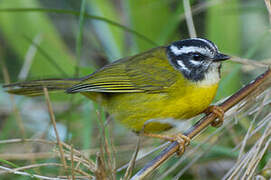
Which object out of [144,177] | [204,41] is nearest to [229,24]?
[204,41]

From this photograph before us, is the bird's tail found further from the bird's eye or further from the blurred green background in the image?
the bird's eye

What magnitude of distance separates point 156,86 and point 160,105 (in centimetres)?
21

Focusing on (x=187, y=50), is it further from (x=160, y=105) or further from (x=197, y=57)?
(x=160, y=105)

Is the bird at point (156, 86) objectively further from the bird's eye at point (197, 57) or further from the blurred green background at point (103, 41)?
the blurred green background at point (103, 41)

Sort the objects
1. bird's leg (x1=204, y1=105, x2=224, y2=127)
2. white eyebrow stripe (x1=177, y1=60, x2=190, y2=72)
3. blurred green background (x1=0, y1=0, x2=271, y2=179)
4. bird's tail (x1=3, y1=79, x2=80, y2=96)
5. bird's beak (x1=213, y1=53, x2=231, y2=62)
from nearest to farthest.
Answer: bird's leg (x1=204, y1=105, x2=224, y2=127) < bird's beak (x1=213, y1=53, x2=231, y2=62) < white eyebrow stripe (x1=177, y1=60, x2=190, y2=72) < bird's tail (x1=3, y1=79, x2=80, y2=96) < blurred green background (x1=0, y1=0, x2=271, y2=179)

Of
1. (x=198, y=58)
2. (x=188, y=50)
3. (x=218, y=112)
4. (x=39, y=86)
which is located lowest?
(x=218, y=112)

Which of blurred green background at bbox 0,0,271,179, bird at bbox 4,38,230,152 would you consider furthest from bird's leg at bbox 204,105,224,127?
blurred green background at bbox 0,0,271,179

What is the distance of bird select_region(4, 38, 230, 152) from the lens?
10.6ft

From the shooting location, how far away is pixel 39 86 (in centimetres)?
372

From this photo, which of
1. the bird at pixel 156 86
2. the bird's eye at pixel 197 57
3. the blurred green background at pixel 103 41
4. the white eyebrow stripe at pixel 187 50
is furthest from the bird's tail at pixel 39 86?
the bird's eye at pixel 197 57

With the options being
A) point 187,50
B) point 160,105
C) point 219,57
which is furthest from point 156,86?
point 219,57

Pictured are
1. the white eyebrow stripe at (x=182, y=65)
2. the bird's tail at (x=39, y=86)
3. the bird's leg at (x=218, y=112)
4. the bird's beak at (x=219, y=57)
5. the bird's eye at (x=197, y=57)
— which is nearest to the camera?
the bird's leg at (x=218, y=112)

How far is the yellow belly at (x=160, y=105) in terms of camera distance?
3.21 metres

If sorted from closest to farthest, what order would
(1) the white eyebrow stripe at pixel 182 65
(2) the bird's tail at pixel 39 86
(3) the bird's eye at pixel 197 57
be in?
(3) the bird's eye at pixel 197 57 → (1) the white eyebrow stripe at pixel 182 65 → (2) the bird's tail at pixel 39 86
